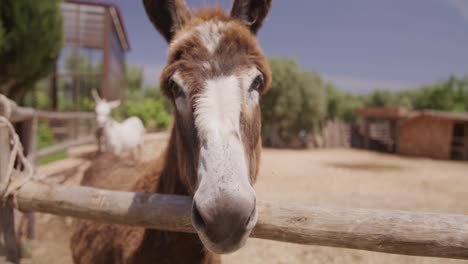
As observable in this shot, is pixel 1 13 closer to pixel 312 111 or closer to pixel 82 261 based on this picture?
pixel 82 261

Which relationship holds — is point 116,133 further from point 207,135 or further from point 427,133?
point 427,133

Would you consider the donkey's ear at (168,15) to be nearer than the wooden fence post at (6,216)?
Yes

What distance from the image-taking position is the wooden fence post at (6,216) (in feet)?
7.23

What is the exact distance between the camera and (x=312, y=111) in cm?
2575

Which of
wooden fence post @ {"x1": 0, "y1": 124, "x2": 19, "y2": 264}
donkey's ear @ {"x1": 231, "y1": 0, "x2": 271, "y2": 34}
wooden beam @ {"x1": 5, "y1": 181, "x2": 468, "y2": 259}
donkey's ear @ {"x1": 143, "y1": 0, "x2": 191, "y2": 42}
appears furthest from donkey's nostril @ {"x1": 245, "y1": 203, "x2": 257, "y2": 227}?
wooden fence post @ {"x1": 0, "y1": 124, "x2": 19, "y2": 264}

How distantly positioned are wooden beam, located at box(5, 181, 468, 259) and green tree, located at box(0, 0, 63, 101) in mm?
11413

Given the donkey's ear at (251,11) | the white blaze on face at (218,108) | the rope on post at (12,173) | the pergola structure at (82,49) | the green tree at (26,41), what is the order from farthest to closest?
1. the pergola structure at (82,49)
2. the green tree at (26,41)
3. the rope on post at (12,173)
4. the donkey's ear at (251,11)
5. the white blaze on face at (218,108)

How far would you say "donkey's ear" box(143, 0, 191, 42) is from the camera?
77.0 inches

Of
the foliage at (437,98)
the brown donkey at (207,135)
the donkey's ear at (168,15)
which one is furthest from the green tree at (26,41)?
the foliage at (437,98)

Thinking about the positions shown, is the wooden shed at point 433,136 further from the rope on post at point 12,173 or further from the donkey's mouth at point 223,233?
the rope on post at point 12,173

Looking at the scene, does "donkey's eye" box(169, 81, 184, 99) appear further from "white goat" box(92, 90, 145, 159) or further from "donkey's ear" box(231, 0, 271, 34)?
"white goat" box(92, 90, 145, 159)

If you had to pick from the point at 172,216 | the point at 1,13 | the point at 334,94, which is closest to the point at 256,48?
the point at 172,216

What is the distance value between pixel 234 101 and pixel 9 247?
222cm

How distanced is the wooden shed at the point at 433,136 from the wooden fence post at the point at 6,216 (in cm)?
2299
